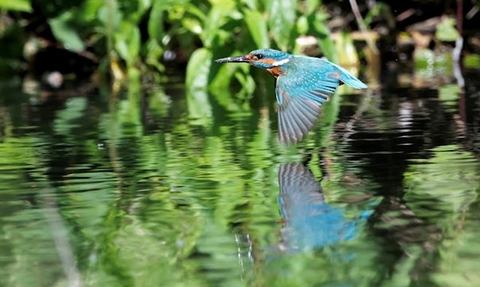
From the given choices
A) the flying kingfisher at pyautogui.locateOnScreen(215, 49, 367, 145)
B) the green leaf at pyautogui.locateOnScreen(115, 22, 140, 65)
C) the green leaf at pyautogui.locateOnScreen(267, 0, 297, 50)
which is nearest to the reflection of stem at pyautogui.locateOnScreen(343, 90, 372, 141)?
the flying kingfisher at pyautogui.locateOnScreen(215, 49, 367, 145)

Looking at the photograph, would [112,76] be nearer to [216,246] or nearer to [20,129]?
[20,129]

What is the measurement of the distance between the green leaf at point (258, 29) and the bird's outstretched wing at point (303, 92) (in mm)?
2552

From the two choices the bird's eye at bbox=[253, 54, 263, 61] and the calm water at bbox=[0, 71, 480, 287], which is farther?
the bird's eye at bbox=[253, 54, 263, 61]

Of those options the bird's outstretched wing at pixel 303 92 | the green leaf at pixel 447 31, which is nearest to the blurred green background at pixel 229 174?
the bird's outstretched wing at pixel 303 92

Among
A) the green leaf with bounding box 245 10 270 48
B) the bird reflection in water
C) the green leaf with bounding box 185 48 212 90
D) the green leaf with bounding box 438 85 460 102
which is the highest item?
the green leaf with bounding box 245 10 270 48

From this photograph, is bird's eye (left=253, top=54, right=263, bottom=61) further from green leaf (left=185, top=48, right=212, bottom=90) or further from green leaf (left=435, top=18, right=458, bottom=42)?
green leaf (left=435, top=18, right=458, bottom=42)

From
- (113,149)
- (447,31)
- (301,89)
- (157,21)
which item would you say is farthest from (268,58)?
(447,31)

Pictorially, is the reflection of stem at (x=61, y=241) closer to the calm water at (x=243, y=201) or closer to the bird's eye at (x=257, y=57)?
the calm water at (x=243, y=201)

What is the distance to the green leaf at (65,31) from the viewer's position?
10875mm

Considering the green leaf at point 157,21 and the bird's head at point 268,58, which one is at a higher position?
the green leaf at point 157,21

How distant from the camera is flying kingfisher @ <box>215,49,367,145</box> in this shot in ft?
15.0

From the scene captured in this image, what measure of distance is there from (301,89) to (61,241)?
207 centimetres

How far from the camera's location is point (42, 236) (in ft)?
9.90

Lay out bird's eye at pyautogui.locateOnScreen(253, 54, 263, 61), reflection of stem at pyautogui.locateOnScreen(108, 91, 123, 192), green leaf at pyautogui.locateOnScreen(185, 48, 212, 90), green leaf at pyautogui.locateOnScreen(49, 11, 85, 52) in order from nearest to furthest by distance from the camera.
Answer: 1. reflection of stem at pyautogui.locateOnScreen(108, 91, 123, 192)
2. bird's eye at pyautogui.locateOnScreen(253, 54, 263, 61)
3. green leaf at pyautogui.locateOnScreen(185, 48, 212, 90)
4. green leaf at pyautogui.locateOnScreen(49, 11, 85, 52)
